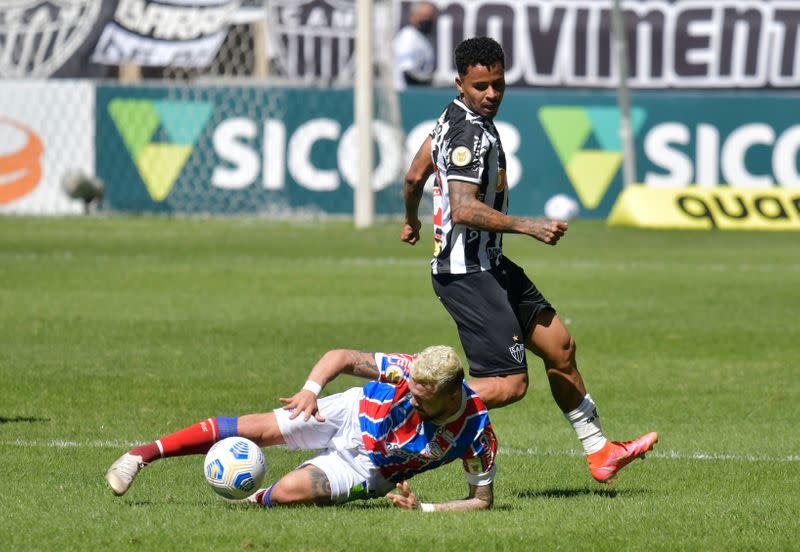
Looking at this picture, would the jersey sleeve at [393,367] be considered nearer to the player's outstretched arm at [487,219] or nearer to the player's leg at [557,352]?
the player's outstretched arm at [487,219]

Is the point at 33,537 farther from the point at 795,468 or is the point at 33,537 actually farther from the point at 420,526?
the point at 795,468

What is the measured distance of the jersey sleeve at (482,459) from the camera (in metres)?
6.75

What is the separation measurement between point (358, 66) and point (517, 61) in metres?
5.39

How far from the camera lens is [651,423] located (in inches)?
380

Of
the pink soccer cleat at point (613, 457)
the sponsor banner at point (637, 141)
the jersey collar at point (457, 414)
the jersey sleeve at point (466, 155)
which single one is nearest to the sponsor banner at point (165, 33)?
the sponsor banner at point (637, 141)

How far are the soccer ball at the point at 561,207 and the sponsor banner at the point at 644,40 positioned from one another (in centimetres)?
361

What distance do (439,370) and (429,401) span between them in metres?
0.17

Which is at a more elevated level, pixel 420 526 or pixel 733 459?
pixel 420 526

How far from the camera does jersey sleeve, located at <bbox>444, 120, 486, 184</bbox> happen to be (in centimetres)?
730

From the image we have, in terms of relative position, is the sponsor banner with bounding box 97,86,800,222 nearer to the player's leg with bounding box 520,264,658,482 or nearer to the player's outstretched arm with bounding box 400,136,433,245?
the player's outstretched arm with bounding box 400,136,433,245

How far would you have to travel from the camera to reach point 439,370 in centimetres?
638

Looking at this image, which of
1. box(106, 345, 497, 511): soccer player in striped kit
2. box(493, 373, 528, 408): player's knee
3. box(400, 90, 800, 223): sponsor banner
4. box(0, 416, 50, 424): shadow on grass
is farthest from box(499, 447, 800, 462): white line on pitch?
box(400, 90, 800, 223): sponsor banner

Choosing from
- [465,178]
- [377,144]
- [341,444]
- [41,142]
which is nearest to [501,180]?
[465,178]

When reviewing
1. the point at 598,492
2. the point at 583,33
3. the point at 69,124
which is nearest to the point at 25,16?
the point at 69,124
